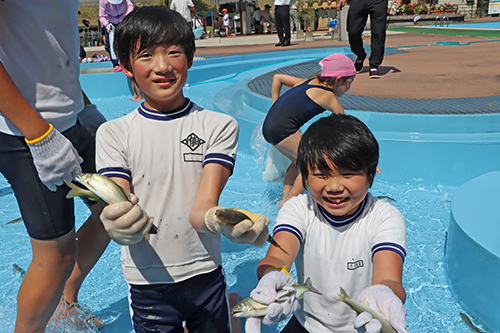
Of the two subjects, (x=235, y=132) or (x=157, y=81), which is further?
(x=235, y=132)

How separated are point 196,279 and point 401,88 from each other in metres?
5.42

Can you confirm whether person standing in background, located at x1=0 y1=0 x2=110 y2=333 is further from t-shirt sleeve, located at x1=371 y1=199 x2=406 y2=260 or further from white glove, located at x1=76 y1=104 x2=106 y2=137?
t-shirt sleeve, located at x1=371 y1=199 x2=406 y2=260

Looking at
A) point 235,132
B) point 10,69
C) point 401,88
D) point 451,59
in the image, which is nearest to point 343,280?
point 235,132

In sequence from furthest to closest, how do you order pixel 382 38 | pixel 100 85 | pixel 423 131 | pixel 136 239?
pixel 100 85 → pixel 382 38 → pixel 423 131 → pixel 136 239

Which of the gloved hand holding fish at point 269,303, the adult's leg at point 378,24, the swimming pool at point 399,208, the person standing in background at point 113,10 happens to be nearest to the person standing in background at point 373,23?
the adult's leg at point 378,24

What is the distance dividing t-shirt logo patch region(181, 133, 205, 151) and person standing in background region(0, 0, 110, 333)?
1.67ft

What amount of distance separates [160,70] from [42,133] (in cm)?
57

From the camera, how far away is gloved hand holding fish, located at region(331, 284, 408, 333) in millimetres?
1254

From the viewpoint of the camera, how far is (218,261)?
1893mm

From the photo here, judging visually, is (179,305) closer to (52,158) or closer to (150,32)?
(52,158)

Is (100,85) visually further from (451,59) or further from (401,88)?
(451,59)

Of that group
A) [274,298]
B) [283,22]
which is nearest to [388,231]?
[274,298]

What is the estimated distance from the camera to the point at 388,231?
5.46 feet

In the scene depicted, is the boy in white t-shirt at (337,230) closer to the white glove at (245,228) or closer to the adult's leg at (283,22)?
the white glove at (245,228)
